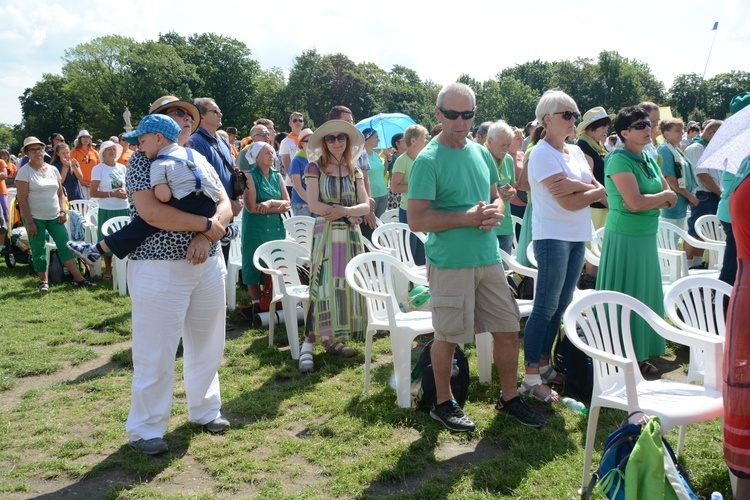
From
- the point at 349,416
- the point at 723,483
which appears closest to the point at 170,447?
the point at 349,416

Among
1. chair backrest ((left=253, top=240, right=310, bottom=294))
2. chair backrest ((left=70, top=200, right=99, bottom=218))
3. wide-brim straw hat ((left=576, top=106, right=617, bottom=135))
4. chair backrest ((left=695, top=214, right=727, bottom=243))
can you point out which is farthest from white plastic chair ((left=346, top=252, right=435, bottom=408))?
chair backrest ((left=70, top=200, right=99, bottom=218))

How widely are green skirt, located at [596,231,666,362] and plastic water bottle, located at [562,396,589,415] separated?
3.04ft

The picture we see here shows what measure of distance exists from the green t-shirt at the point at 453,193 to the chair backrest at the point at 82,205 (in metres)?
8.31

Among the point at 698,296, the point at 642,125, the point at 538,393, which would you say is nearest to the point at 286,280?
the point at 538,393

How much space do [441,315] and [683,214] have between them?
556 cm

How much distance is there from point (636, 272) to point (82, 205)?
9.16 m

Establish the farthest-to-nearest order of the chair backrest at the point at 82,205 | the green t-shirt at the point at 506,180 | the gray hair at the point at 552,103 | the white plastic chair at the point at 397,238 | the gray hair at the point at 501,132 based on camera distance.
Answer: the chair backrest at the point at 82,205 < the white plastic chair at the point at 397,238 < the green t-shirt at the point at 506,180 < the gray hair at the point at 501,132 < the gray hair at the point at 552,103

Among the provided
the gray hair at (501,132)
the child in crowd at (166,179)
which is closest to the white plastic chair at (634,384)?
the child in crowd at (166,179)

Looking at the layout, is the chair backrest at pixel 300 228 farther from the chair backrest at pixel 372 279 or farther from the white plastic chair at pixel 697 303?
Answer: the white plastic chair at pixel 697 303

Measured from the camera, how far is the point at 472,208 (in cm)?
344

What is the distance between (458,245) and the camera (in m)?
3.47

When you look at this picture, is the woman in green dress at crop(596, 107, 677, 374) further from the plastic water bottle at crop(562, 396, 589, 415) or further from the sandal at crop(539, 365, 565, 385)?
the plastic water bottle at crop(562, 396, 589, 415)

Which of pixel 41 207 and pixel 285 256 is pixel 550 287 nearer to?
pixel 285 256

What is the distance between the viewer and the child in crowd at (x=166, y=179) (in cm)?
328
